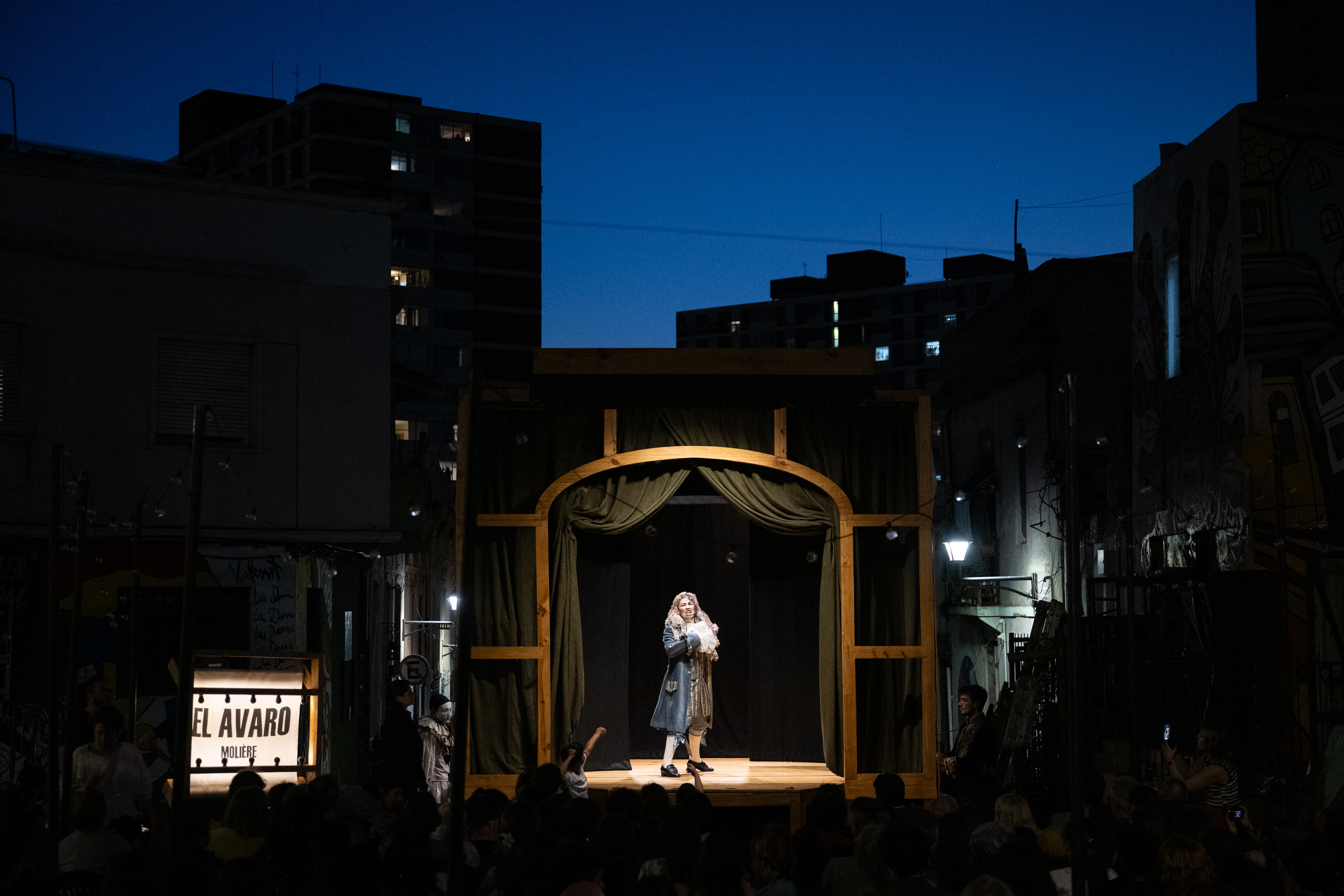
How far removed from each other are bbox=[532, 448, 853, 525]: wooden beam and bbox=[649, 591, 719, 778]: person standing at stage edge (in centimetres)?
156

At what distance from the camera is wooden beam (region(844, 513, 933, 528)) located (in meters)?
14.6

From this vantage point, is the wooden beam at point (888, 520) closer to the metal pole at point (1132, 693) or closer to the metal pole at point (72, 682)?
the metal pole at point (1132, 693)

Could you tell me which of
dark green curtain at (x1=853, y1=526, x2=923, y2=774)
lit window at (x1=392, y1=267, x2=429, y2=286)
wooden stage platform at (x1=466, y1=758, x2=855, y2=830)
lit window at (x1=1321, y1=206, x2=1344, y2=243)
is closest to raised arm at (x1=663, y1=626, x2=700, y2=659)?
wooden stage platform at (x1=466, y1=758, x2=855, y2=830)

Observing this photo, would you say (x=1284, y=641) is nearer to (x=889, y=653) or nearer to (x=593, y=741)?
(x=889, y=653)

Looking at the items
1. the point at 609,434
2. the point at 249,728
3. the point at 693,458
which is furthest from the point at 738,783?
the point at 249,728

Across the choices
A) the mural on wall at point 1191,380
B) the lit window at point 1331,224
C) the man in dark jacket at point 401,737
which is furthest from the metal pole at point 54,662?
the lit window at point 1331,224

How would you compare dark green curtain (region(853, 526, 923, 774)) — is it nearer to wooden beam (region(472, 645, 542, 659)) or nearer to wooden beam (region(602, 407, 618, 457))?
wooden beam (region(602, 407, 618, 457))

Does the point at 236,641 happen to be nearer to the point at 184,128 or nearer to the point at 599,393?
the point at 599,393

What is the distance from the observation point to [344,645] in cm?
2112

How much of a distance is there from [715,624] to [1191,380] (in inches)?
272

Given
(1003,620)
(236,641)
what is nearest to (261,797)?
(236,641)

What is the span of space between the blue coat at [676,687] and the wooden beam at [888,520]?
1.99 metres

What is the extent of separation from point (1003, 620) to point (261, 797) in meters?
22.9

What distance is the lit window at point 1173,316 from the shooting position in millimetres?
19516
